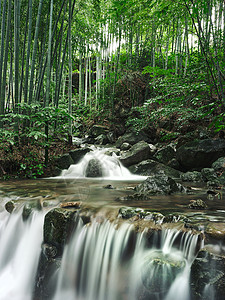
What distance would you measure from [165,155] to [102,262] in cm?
516

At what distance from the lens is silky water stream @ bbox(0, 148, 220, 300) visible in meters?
2.07

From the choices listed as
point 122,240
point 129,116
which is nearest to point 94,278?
point 122,240

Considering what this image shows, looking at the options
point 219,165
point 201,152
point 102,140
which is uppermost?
point 102,140

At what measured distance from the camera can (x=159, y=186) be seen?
412 cm

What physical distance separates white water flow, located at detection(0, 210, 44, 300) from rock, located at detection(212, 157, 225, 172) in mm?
4359

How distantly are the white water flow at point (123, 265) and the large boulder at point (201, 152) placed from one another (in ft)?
14.1

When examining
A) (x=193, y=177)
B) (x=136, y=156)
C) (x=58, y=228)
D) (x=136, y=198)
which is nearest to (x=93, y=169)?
(x=136, y=156)

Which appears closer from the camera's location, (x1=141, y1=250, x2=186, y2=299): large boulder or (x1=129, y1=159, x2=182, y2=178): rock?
(x1=141, y1=250, x2=186, y2=299): large boulder

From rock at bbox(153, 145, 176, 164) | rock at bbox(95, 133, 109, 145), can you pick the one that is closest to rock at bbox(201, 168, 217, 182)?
rock at bbox(153, 145, 176, 164)

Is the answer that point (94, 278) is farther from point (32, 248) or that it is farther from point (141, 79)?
point (141, 79)

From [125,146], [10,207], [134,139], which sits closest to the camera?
[10,207]

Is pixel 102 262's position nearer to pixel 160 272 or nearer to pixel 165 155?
pixel 160 272

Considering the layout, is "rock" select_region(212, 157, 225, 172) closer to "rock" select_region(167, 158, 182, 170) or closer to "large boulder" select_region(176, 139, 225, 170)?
"large boulder" select_region(176, 139, 225, 170)

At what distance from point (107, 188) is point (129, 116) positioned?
6833 millimetres
